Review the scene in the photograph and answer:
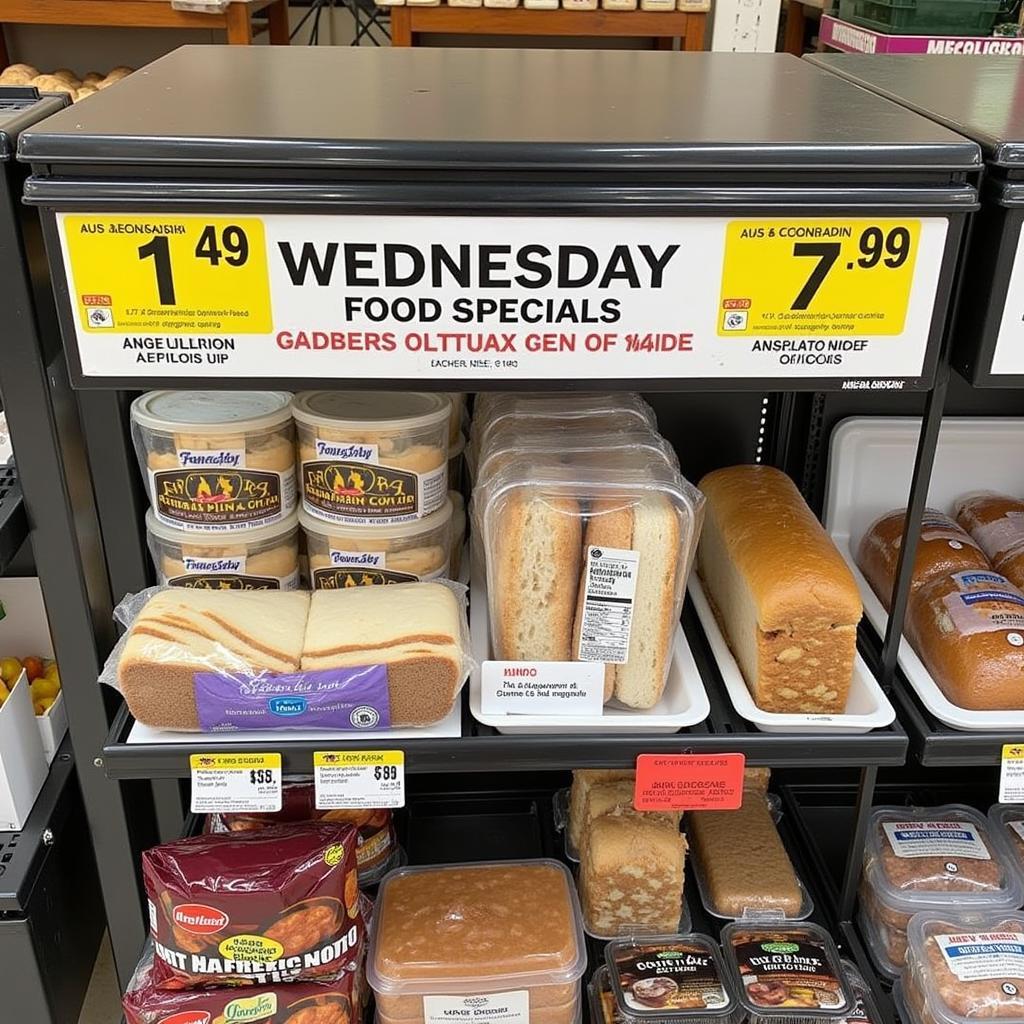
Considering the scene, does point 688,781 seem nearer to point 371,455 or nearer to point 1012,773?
point 1012,773

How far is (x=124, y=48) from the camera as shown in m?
3.62

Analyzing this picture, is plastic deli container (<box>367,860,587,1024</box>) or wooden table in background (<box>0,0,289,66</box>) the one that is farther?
wooden table in background (<box>0,0,289,66</box>)

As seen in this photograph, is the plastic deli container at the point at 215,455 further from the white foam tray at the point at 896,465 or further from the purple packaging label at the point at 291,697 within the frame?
the white foam tray at the point at 896,465

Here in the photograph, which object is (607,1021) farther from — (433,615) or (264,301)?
(264,301)

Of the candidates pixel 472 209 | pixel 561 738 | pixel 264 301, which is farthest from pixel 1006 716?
pixel 264 301

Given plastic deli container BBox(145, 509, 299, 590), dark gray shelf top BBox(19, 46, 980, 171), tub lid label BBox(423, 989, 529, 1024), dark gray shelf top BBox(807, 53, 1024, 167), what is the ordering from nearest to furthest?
dark gray shelf top BBox(19, 46, 980, 171)
dark gray shelf top BBox(807, 53, 1024, 167)
plastic deli container BBox(145, 509, 299, 590)
tub lid label BBox(423, 989, 529, 1024)

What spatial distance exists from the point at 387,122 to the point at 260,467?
44 cm

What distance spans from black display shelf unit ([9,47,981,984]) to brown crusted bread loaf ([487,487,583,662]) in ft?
0.38

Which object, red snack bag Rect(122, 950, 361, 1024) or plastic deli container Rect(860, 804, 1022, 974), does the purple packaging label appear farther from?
plastic deli container Rect(860, 804, 1022, 974)

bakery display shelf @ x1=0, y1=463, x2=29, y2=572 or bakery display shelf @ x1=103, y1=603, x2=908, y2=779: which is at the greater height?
bakery display shelf @ x1=0, y1=463, x2=29, y2=572

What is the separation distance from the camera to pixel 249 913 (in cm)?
137

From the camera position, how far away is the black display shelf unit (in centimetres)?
101

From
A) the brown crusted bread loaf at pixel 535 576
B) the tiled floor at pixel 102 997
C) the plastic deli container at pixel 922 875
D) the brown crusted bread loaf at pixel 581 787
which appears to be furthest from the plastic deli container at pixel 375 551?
the tiled floor at pixel 102 997

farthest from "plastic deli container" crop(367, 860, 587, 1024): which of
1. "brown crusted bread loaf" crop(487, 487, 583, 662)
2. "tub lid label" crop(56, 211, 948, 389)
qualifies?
"tub lid label" crop(56, 211, 948, 389)
